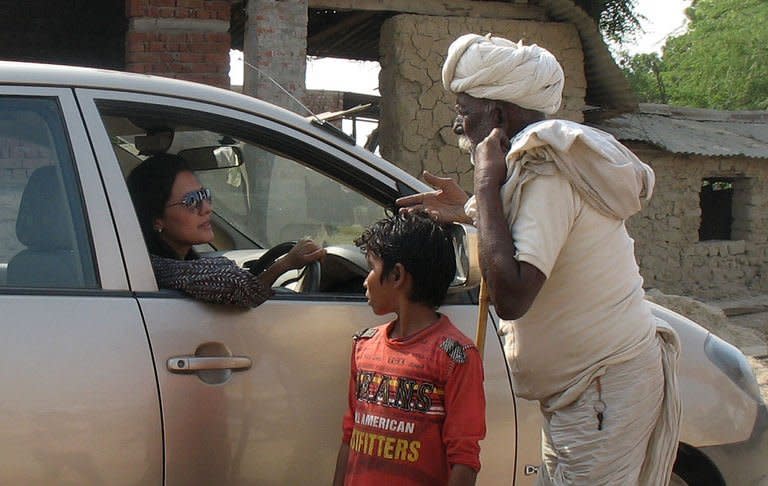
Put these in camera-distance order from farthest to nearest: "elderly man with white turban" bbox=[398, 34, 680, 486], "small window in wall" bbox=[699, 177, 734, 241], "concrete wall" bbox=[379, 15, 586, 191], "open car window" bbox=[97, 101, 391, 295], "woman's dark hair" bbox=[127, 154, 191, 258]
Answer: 1. "small window in wall" bbox=[699, 177, 734, 241]
2. "concrete wall" bbox=[379, 15, 586, 191]
3. "woman's dark hair" bbox=[127, 154, 191, 258]
4. "open car window" bbox=[97, 101, 391, 295]
5. "elderly man with white turban" bbox=[398, 34, 680, 486]

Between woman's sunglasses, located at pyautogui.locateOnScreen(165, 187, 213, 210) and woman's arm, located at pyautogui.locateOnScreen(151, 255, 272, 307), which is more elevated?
woman's sunglasses, located at pyautogui.locateOnScreen(165, 187, 213, 210)

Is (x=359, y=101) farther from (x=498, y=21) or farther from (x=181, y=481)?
(x=181, y=481)

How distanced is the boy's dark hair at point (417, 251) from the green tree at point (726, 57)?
2253 cm

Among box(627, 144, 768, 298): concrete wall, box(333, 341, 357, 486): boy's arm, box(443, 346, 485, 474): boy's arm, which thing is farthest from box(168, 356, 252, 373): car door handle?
box(627, 144, 768, 298): concrete wall

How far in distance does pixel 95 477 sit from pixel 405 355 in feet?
2.55

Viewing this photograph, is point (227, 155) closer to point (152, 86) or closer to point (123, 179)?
point (152, 86)

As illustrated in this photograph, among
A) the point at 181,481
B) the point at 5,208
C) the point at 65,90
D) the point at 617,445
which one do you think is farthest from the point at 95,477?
the point at 617,445

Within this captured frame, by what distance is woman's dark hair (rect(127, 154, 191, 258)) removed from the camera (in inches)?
113

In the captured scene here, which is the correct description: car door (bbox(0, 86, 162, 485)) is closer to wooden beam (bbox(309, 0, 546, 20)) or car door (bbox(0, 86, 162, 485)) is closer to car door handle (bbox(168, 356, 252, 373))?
car door handle (bbox(168, 356, 252, 373))

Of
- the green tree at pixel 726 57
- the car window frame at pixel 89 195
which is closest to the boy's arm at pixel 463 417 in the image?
the car window frame at pixel 89 195

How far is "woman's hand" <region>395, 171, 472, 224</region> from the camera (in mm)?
2592

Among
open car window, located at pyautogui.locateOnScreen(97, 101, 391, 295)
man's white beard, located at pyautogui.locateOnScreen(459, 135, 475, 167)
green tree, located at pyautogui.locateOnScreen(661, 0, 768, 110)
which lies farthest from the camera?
green tree, located at pyautogui.locateOnScreen(661, 0, 768, 110)

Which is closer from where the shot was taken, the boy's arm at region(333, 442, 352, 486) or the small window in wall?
the boy's arm at region(333, 442, 352, 486)

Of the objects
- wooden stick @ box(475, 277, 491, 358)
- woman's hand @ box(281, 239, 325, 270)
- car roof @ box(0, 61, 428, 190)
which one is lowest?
wooden stick @ box(475, 277, 491, 358)
